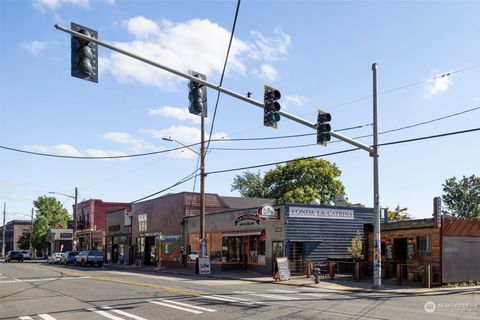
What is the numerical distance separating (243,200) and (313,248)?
720 inches

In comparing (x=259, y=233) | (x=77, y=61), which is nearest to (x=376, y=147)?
(x=259, y=233)

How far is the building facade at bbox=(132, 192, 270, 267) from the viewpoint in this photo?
43312 mm

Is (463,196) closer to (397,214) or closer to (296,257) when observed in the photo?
(397,214)

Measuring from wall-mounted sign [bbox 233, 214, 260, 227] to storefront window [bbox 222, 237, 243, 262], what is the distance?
116 centimetres

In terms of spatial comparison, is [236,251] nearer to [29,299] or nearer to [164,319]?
[29,299]

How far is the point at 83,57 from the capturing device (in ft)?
38.3

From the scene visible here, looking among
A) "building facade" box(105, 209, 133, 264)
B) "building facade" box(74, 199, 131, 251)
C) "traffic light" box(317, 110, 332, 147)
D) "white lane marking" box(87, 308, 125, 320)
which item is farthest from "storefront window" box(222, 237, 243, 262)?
"building facade" box(74, 199, 131, 251)

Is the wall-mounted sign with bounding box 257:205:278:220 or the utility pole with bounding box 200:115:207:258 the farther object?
the utility pole with bounding box 200:115:207:258

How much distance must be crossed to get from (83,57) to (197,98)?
12.0 ft

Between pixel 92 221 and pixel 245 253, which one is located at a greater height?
pixel 92 221

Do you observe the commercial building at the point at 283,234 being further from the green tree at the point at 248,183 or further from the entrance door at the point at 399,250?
the green tree at the point at 248,183

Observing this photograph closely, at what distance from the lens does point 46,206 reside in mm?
93500

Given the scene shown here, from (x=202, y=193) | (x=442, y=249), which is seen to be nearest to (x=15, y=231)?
(x=202, y=193)

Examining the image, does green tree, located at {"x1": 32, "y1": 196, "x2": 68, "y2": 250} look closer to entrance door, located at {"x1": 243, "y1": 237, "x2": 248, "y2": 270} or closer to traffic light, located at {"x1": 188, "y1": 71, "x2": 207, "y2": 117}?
entrance door, located at {"x1": 243, "y1": 237, "x2": 248, "y2": 270}
